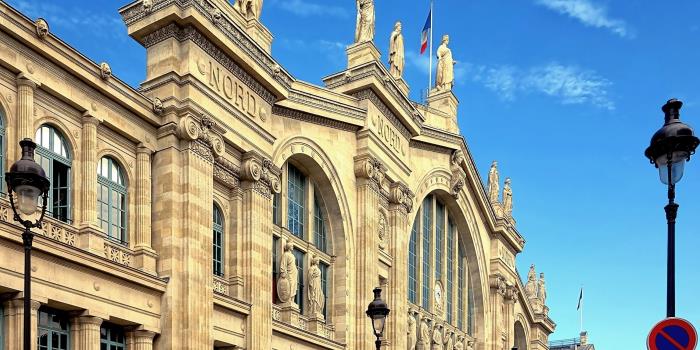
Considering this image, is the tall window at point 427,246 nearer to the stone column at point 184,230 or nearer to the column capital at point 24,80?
the stone column at point 184,230

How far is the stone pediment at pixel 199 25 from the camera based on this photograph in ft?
88.8

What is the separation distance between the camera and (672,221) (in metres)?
13.5

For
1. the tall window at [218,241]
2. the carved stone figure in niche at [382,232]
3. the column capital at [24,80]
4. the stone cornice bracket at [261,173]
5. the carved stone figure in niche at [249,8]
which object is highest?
the carved stone figure in niche at [249,8]

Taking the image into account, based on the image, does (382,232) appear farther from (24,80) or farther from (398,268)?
(24,80)

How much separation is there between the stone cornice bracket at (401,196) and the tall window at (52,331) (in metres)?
18.6

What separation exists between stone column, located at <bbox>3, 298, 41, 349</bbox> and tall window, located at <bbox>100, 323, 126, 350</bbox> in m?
3.03

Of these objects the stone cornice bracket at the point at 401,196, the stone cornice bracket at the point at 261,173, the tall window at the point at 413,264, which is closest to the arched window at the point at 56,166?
the stone cornice bracket at the point at 261,173

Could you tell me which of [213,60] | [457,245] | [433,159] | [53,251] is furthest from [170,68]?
[457,245]

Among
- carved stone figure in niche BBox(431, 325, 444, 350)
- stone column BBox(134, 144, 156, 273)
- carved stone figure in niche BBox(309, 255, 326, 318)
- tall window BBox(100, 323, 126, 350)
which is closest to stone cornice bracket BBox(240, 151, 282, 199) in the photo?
stone column BBox(134, 144, 156, 273)

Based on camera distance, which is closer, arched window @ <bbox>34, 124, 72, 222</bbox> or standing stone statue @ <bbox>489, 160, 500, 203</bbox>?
arched window @ <bbox>34, 124, 72, 222</bbox>

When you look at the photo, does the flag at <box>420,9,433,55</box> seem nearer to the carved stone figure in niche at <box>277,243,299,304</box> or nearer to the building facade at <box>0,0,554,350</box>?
the building facade at <box>0,0,554,350</box>

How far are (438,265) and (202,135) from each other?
22357 millimetres

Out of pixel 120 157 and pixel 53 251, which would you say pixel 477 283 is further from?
Result: pixel 53 251

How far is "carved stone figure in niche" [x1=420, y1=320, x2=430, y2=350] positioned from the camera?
141 feet
